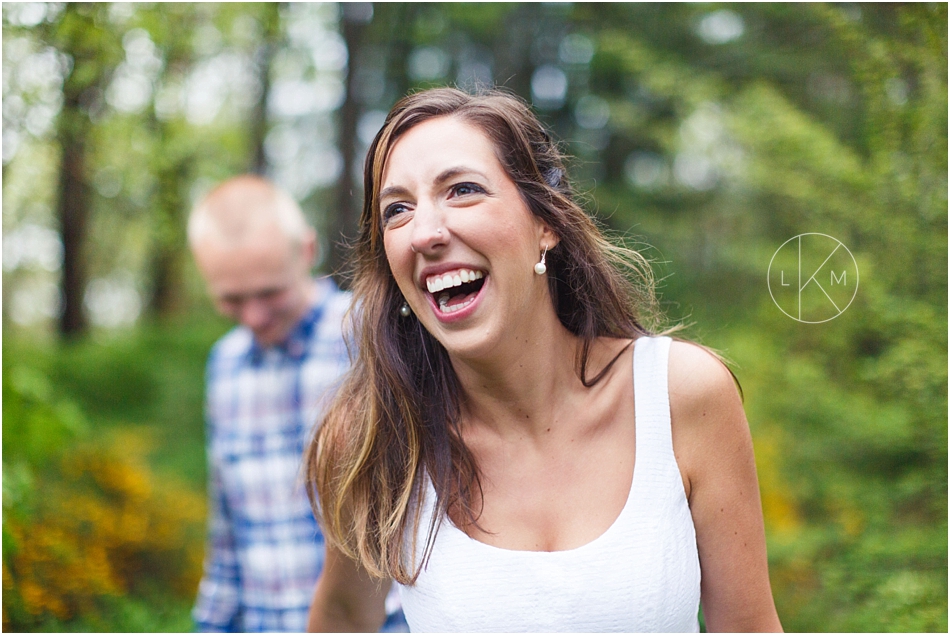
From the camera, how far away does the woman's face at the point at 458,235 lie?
1.80 m

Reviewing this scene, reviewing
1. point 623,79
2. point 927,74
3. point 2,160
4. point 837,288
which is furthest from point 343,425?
point 623,79

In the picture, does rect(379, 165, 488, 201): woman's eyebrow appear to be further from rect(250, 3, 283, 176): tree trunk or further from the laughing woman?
rect(250, 3, 283, 176): tree trunk

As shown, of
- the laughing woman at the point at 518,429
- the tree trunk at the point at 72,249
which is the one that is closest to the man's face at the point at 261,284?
the laughing woman at the point at 518,429

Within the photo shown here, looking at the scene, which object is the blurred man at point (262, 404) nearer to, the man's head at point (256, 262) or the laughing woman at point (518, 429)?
the man's head at point (256, 262)

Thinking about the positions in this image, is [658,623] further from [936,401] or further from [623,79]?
[623,79]

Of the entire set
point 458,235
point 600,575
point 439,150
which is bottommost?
point 600,575

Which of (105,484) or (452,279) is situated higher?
(452,279)

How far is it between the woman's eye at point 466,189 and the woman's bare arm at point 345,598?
1.09 meters

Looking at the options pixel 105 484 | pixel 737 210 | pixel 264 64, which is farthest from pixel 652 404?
pixel 737 210

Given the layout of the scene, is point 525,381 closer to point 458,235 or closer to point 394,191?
point 458,235

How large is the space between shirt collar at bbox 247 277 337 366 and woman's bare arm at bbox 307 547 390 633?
4.05 ft

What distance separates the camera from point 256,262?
3.24m

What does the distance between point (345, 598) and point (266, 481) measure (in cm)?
99

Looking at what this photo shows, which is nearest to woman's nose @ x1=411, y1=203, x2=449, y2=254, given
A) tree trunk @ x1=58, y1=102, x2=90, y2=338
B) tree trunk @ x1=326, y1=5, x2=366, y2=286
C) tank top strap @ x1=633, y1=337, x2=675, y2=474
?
tank top strap @ x1=633, y1=337, x2=675, y2=474
